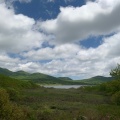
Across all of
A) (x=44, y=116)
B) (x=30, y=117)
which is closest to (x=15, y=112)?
(x=30, y=117)

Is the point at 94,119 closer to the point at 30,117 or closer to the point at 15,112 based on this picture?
the point at 30,117

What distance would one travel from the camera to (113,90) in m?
85.6

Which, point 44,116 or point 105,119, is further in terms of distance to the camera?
point 44,116

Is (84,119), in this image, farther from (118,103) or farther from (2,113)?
(118,103)

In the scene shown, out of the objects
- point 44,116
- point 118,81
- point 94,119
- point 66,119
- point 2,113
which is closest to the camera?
point 2,113

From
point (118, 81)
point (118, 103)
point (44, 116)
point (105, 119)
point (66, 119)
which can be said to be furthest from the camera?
point (118, 81)

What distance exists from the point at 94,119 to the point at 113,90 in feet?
190

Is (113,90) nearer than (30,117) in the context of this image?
No

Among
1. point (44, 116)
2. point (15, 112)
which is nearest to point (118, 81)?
point (44, 116)

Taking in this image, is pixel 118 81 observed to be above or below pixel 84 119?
above

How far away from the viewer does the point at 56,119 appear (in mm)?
31578

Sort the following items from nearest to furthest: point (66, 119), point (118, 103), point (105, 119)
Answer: point (105, 119), point (66, 119), point (118, 103)

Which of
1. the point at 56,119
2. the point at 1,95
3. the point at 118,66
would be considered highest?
the point at 118,66

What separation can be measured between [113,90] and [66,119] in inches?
2217
